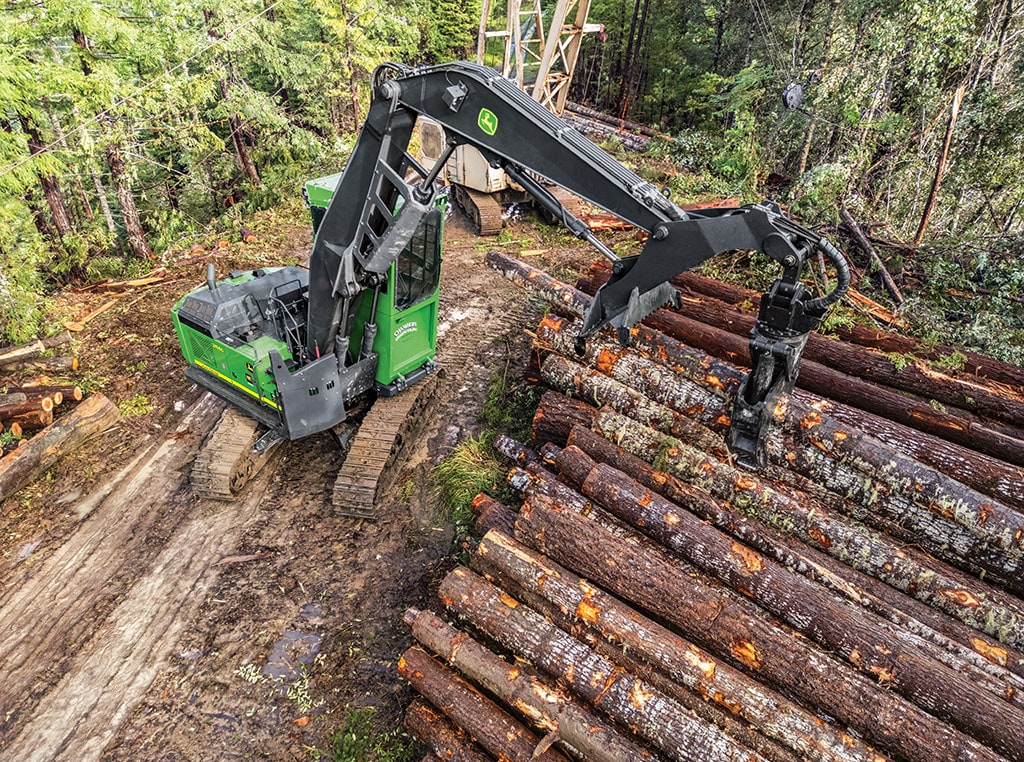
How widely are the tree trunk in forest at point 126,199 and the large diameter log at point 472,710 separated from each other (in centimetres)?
1176

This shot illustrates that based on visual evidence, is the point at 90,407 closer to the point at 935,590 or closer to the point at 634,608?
the point at 634,608

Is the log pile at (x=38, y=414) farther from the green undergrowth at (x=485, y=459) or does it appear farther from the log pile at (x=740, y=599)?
the log pile at (x=740, y=599)

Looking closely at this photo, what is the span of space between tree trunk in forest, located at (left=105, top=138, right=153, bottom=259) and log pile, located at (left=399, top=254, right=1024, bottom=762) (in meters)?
11.7

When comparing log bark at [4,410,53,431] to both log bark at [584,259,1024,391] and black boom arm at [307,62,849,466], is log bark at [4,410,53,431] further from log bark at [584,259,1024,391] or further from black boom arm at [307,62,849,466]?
log bark at [584,259,1024,391]

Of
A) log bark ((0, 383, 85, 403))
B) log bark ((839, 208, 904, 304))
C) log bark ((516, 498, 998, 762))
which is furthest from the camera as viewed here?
log bark ((839, 208, 904, 304))

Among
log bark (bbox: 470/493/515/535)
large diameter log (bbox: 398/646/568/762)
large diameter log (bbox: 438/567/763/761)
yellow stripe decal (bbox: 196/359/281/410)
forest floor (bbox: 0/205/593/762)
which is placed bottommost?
forest floor (bbox: 0/205/593/762)

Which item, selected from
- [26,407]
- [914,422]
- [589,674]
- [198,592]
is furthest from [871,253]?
[26,407]

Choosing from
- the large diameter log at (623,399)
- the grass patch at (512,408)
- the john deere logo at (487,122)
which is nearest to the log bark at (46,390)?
the grass patch at (512,408)

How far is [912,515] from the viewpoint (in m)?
5.31

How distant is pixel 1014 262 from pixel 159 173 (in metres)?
20.6

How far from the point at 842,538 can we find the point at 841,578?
0.40 metres

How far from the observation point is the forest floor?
5.30 meters

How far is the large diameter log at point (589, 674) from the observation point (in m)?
4.11

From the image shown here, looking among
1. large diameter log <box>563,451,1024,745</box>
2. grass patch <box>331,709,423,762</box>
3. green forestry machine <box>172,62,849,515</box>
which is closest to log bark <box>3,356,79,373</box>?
green forestry machine <box>172,62,849,515</box>
